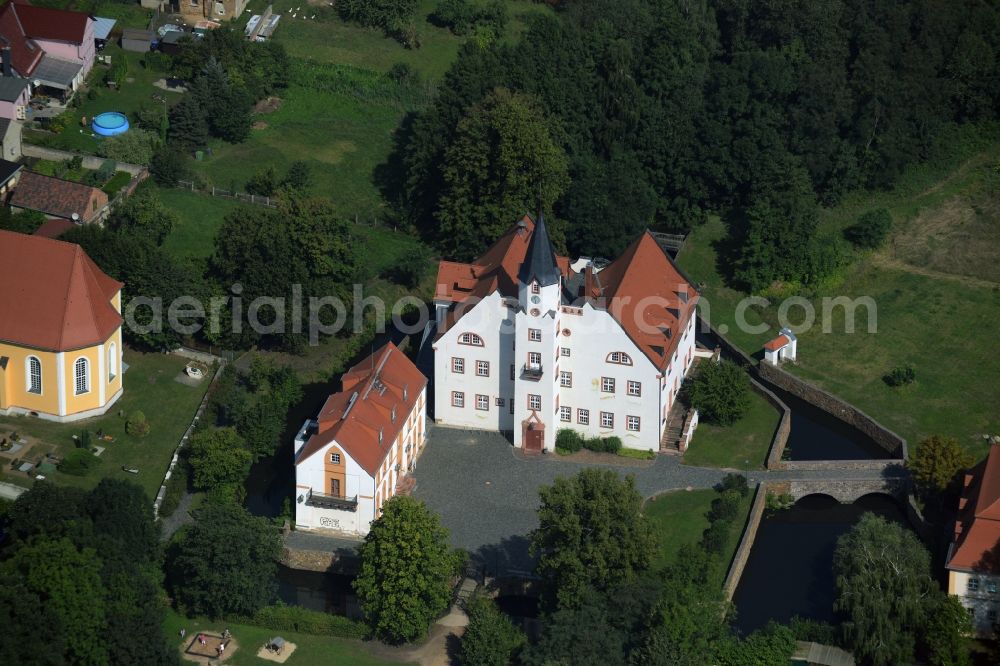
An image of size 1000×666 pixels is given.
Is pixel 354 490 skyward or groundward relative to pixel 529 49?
groundward

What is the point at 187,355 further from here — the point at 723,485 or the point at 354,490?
the point at 723,485

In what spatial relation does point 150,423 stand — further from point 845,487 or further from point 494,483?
point 845,487

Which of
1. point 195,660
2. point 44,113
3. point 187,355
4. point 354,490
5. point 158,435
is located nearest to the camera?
point 195,660

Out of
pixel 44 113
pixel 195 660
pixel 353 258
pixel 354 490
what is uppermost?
pixel 44 113

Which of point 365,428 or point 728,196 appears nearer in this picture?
point 365,428

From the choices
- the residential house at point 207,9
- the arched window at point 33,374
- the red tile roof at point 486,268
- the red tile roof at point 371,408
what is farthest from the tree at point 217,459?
the residential house at point 207,9

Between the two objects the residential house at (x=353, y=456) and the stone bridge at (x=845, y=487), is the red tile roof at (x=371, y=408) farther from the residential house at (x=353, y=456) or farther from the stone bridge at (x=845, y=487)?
the stone bridge at (x=845, y=487)

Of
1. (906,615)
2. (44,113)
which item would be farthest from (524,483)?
(44,113)
